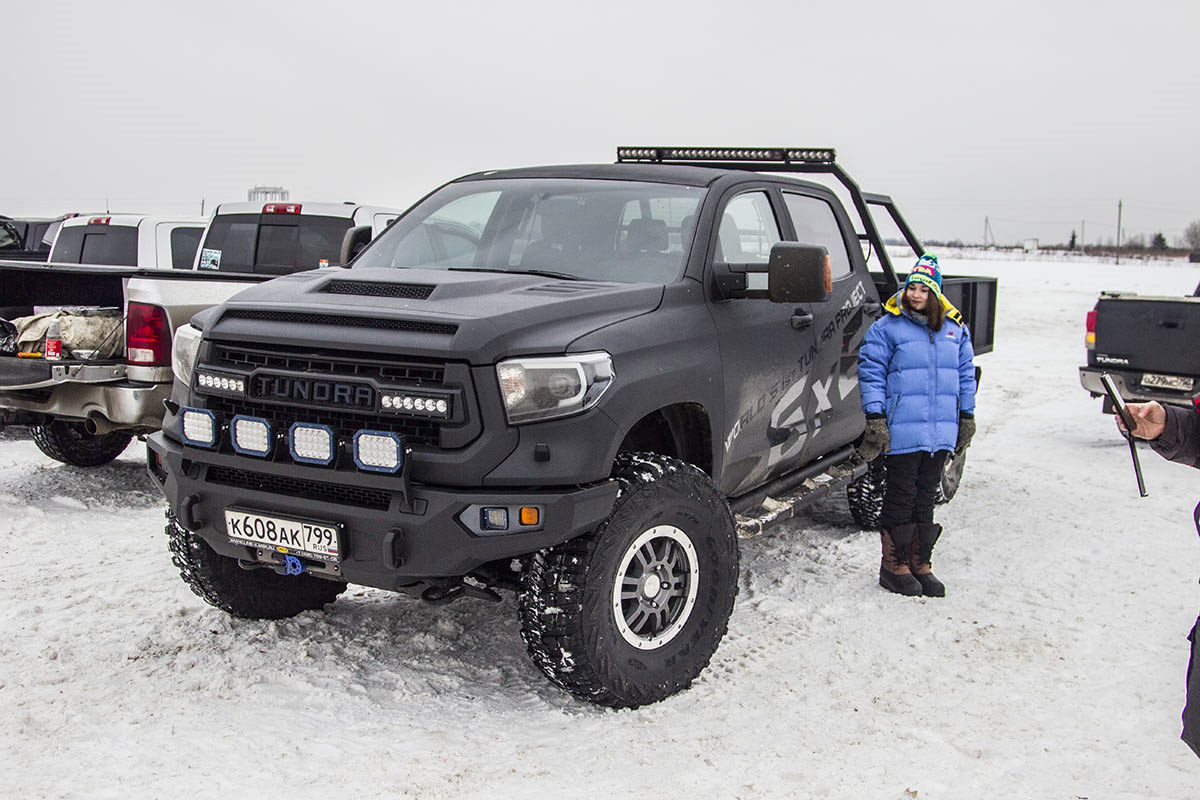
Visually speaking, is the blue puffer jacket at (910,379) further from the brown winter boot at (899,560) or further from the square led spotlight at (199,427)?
the square led spotlight at (199,427)

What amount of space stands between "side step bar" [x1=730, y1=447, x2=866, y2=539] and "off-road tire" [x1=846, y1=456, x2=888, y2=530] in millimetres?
361

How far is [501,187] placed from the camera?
521cm

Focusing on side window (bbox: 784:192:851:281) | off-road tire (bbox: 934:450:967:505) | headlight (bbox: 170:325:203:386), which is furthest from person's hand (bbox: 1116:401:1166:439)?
off-road tire (bbox: 934:450:967:505)

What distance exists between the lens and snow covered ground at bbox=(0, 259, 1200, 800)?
11.3 feet

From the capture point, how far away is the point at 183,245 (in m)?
11.0

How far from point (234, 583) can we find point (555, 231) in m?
2.03

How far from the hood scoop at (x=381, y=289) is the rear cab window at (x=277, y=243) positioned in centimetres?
540

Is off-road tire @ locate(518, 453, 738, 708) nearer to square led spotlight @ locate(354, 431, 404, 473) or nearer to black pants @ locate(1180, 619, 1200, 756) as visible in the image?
square led spotlight @ locate(354, 431, 404, 473)

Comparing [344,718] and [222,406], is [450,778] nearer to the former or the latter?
[344,718]

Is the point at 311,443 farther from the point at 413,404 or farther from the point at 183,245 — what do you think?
the point at 183,245

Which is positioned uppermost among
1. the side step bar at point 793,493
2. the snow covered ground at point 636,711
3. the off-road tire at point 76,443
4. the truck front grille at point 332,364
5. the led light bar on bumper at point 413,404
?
the truck front grille at point 332,364

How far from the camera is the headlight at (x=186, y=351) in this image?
4.13 metres

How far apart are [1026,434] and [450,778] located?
26.9 ft

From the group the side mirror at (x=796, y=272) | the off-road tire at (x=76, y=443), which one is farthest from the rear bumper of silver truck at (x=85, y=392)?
the side mirror at (x=796, y=272)
